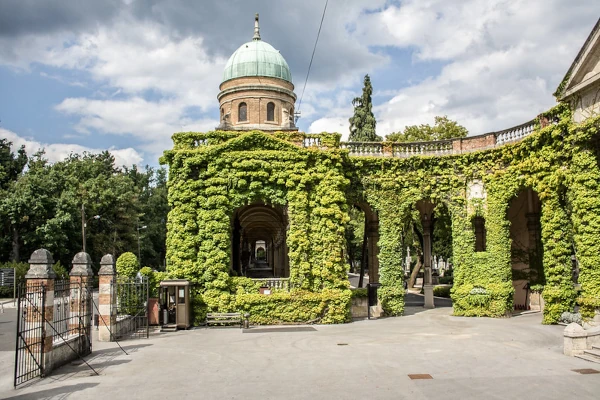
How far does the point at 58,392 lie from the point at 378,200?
18708 mm

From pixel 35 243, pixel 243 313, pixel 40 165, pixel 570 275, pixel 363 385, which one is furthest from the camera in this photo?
pixel 40 165

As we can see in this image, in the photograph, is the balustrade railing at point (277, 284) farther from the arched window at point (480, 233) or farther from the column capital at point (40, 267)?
the column capital at point (40, 267)

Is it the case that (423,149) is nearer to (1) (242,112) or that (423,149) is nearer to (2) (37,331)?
(1) (242,112)

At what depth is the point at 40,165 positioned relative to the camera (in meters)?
49.3

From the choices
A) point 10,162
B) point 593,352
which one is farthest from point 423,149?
point 10,162

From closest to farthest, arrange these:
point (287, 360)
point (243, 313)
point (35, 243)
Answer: point (287, 360)
point (243, 313)
point (35, 243)

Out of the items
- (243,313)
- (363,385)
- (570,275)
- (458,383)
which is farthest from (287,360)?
(570,275)

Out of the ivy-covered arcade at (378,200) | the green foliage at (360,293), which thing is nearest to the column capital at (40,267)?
the ivy-covered arcade at (378,200)

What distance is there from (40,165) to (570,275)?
44296mm

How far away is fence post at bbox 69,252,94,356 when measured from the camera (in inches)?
635

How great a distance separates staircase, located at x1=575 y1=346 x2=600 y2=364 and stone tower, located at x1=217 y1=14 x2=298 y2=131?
78.7ft

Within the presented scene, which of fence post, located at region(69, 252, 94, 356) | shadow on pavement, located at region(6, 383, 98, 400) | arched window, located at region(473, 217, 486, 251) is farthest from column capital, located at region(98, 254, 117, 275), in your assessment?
arched window, located at region(473, 217, 486, 251)

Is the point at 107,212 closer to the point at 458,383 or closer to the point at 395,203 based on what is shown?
the point at 395,203

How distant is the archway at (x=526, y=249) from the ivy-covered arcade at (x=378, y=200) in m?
0.07
